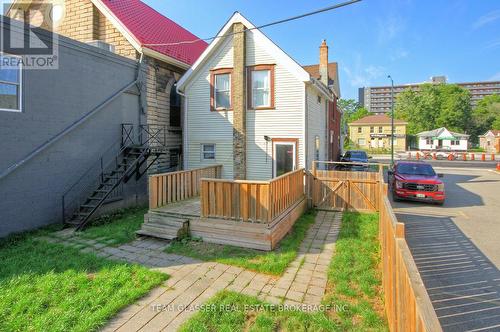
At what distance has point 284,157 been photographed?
1234 cm

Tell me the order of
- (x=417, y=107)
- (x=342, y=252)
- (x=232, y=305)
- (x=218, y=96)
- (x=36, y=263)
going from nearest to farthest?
(x=232, y=305), (x=36, y=263), (x=342, y=252), (x=218, y=96), (x=417, y=107)

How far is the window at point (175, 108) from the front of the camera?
1500cm

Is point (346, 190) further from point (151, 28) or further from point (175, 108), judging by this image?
point (151, 28)

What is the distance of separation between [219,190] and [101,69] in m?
7.03

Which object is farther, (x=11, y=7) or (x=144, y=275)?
(x=11, y=7)

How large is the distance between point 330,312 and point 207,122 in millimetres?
10590

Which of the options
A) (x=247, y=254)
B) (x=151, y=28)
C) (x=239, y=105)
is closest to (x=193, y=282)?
(x=247, y=254)

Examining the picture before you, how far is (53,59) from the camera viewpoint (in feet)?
29.9

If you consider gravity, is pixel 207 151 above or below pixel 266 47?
below

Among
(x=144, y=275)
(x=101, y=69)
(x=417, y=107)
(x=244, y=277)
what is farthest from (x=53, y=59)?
(x=417, y=107)

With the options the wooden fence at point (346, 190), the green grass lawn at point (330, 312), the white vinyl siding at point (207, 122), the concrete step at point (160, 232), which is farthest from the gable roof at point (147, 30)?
the green grass lawn at point (330, 312)

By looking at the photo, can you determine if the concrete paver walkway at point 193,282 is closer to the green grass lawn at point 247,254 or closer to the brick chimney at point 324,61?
the green grass lawn at point 247,254

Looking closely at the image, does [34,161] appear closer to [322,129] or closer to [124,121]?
[124,121]

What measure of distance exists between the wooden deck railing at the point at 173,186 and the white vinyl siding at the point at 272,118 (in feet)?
7.49
